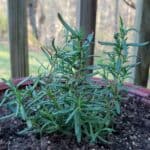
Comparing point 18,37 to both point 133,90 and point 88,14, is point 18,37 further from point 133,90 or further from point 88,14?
point 133,90

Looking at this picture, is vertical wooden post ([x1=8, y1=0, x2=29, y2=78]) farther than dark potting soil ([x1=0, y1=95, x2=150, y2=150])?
Yes

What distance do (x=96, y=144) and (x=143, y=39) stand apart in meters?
0.52

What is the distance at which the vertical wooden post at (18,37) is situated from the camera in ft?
3.49

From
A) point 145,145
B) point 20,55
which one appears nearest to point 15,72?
point 20,55

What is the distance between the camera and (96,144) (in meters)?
0.69

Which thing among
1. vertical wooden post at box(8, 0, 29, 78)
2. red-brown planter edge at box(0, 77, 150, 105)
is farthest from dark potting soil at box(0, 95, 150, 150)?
vertical wooden post at box(8, 0, 29, 78)

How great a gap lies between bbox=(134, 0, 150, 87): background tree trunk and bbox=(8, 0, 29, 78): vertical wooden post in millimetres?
358

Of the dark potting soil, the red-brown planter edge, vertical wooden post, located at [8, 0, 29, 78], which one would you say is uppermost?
vertical wooden post, located at [8, 0, 29, 78]

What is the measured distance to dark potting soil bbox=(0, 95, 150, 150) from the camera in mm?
669

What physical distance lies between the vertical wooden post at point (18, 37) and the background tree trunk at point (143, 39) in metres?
0.36

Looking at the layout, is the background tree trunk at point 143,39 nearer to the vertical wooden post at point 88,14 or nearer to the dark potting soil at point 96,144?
the vertical wooden post at point 88,14

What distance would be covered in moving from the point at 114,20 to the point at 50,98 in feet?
7.62

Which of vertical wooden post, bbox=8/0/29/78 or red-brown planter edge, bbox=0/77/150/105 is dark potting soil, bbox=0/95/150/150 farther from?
vertical wooden post, bbox=8/0/29/78

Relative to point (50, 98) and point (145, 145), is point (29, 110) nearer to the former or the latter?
point (50, 98)
